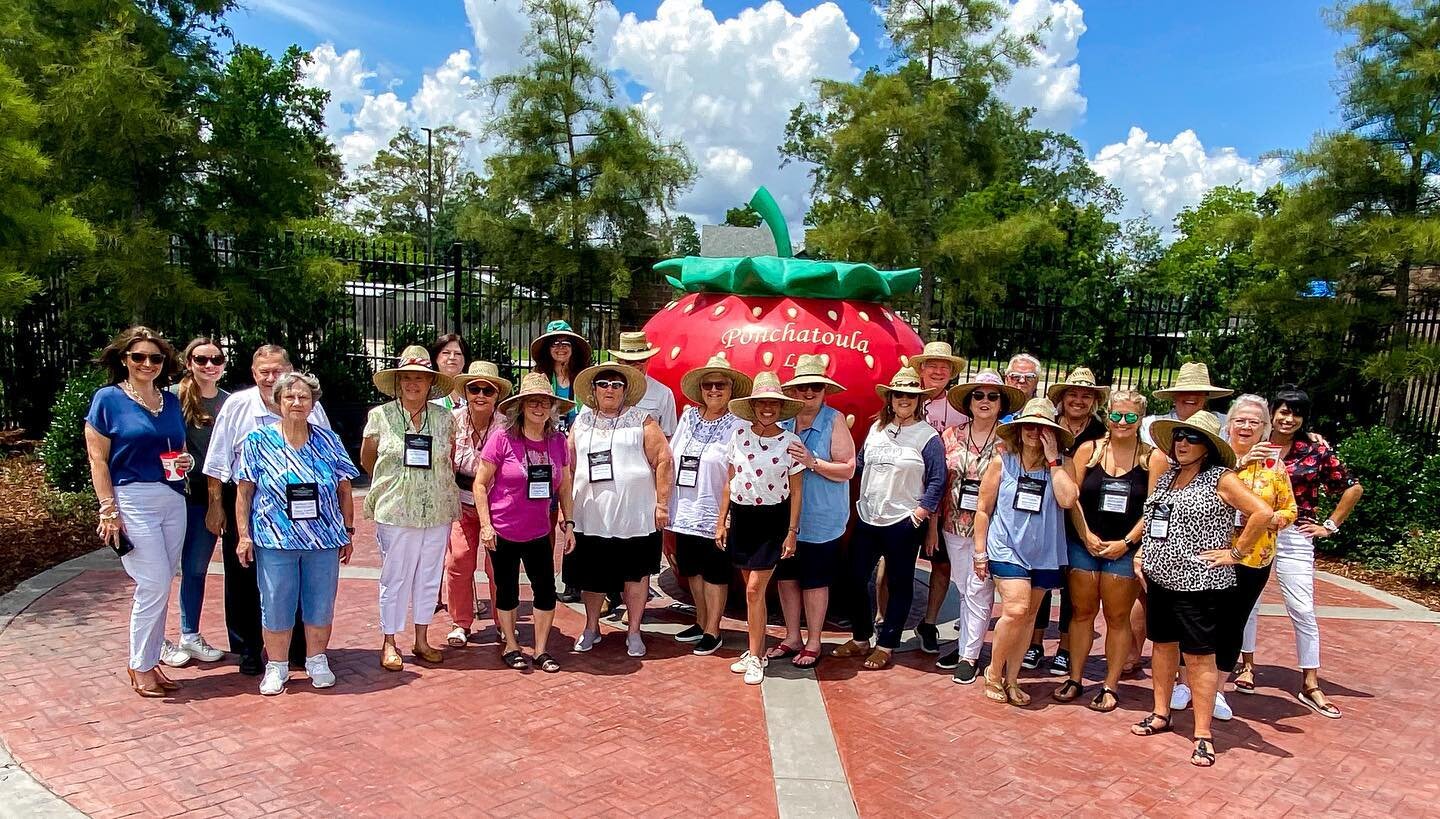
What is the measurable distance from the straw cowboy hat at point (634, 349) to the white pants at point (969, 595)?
2279 mm

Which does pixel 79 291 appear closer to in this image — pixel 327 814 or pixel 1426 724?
pixel 327 814

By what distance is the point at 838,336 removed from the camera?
5.86 m

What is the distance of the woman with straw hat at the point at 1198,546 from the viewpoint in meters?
4.32

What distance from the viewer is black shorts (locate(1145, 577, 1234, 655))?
→ 4379 mm

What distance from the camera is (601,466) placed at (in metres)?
5.16

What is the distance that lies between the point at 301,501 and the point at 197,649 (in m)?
1.33

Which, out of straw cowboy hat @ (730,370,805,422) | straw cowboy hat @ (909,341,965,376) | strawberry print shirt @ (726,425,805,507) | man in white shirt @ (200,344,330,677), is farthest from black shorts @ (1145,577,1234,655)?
man in white shirt @ (200,344,330,677)

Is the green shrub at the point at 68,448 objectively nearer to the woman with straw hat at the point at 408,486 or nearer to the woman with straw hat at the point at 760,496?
the woman with straw hat at the point at 408,486

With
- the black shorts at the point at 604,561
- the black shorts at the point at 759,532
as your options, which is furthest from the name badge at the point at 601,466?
the black shorts at the point at 759,532

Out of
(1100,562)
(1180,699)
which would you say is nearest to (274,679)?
(1100,562)

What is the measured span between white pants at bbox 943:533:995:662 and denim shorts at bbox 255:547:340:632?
11.3 feet

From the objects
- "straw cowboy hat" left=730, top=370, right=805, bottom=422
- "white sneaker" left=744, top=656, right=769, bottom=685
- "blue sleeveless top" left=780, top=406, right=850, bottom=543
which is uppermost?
"straw cowboy hat" left=730, top=370, right=805, bottom=422

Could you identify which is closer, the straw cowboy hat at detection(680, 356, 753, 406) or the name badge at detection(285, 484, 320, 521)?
the name badge at detection(285, 484, 320, 521)

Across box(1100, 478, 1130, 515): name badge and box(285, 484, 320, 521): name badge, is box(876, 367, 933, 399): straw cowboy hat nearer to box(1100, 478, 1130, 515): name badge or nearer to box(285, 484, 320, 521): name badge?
box(1100, 478, 1130, 515): name badge
